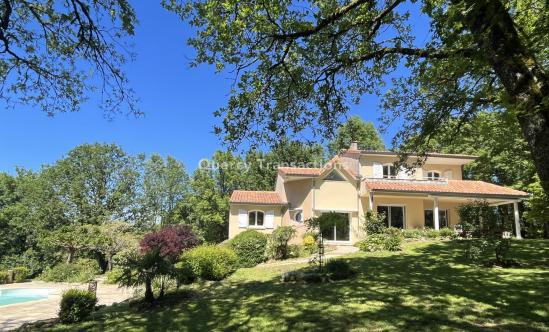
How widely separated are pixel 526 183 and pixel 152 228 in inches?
1501

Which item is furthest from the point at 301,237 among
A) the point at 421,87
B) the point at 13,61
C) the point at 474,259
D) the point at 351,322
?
the point at 13,61

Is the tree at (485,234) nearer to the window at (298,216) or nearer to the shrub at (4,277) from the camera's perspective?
the window at (298,216)

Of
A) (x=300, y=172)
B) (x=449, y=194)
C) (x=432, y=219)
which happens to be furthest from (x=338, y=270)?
(x=432, y=219)

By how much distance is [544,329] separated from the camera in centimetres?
607

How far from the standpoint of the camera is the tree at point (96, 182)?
41.0 m

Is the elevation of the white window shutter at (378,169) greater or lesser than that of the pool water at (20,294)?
greater

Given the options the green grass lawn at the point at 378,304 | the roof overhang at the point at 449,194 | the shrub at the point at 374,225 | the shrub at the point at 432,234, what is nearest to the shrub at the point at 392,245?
the shrub at the point at 374,225

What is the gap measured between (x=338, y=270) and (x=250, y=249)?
26.1 ft

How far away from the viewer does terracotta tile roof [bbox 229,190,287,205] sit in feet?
94.5

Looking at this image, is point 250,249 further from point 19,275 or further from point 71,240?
point 19,275

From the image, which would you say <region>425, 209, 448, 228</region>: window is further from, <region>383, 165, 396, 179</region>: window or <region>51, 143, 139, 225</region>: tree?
<region>51, 143, 139, 225</region>: tree

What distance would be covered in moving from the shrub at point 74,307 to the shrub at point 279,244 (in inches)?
421

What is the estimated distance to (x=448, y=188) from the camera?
2653 cm

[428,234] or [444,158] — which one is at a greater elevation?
[444,158]
